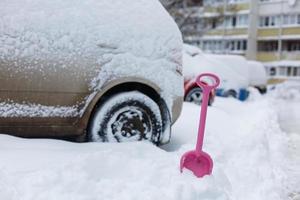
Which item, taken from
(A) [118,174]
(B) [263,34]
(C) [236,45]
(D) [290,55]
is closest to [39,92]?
(A) [118,174]

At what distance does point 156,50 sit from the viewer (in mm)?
4645

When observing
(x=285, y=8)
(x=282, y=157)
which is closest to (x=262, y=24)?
(x=285, y=8)

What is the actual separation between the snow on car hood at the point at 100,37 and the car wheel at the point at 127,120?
22cm

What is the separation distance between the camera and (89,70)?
4.33 meters

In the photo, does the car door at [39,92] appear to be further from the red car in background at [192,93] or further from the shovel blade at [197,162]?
the red car in background at [192,93]

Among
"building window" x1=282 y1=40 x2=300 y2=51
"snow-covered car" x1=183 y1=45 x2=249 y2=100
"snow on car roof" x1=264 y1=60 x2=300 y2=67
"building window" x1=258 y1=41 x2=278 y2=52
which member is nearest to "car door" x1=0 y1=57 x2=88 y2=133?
"snow-covered car" x1=183 y1=45 x2=249 y2=100

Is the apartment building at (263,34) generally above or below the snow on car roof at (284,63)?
above

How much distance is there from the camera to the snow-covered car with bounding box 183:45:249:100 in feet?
36.0

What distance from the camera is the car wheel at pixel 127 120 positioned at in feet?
14.7

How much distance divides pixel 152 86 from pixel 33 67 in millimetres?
1253

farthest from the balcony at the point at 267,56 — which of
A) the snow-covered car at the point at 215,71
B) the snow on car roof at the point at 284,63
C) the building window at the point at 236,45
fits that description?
the snow-covered car at the point at 215,71

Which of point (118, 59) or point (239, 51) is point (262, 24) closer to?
point (239, 51)

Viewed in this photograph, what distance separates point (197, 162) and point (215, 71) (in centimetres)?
911

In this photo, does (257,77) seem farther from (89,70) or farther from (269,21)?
(269,21)
